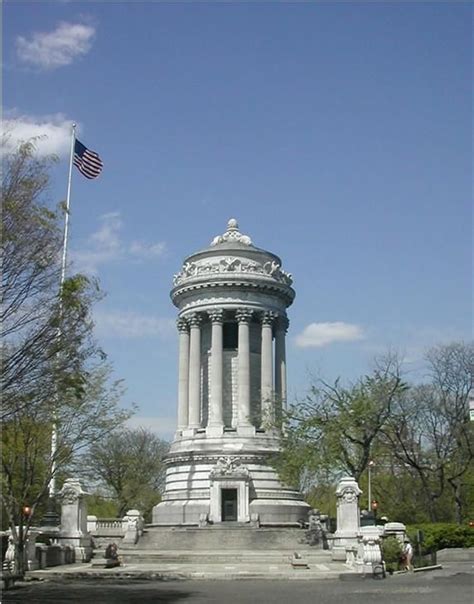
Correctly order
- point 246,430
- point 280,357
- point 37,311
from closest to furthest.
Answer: point 37,311, point 246,430, point 280,357

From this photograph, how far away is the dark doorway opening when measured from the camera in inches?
2354

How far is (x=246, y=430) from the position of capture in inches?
2484

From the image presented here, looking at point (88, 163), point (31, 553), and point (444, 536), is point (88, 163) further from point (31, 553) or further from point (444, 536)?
point (444, 536)

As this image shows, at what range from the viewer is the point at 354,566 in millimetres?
36938

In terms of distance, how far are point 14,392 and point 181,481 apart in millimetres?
42103

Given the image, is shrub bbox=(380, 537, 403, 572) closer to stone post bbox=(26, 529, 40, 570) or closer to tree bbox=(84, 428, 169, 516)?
stone post bbox=(26, 529, 40, 570)

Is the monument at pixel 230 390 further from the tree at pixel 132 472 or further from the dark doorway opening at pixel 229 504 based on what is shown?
the tree at pixel 132 472

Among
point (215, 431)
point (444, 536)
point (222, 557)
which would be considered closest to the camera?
point (222, 557)

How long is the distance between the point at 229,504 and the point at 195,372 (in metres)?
10.4

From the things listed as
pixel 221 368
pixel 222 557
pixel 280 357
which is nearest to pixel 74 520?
pixel 222 557

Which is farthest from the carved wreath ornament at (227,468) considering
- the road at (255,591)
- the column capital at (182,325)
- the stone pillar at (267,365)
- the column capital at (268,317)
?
the road at (255,591)

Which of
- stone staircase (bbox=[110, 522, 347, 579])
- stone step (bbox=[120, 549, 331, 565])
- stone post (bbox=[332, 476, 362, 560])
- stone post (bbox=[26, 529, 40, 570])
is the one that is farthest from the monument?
stone post (bbox=[26, 529, 40, 570])

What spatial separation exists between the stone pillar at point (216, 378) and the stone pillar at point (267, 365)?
3.14 m

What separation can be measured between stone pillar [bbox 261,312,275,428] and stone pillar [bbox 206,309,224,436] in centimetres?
314
